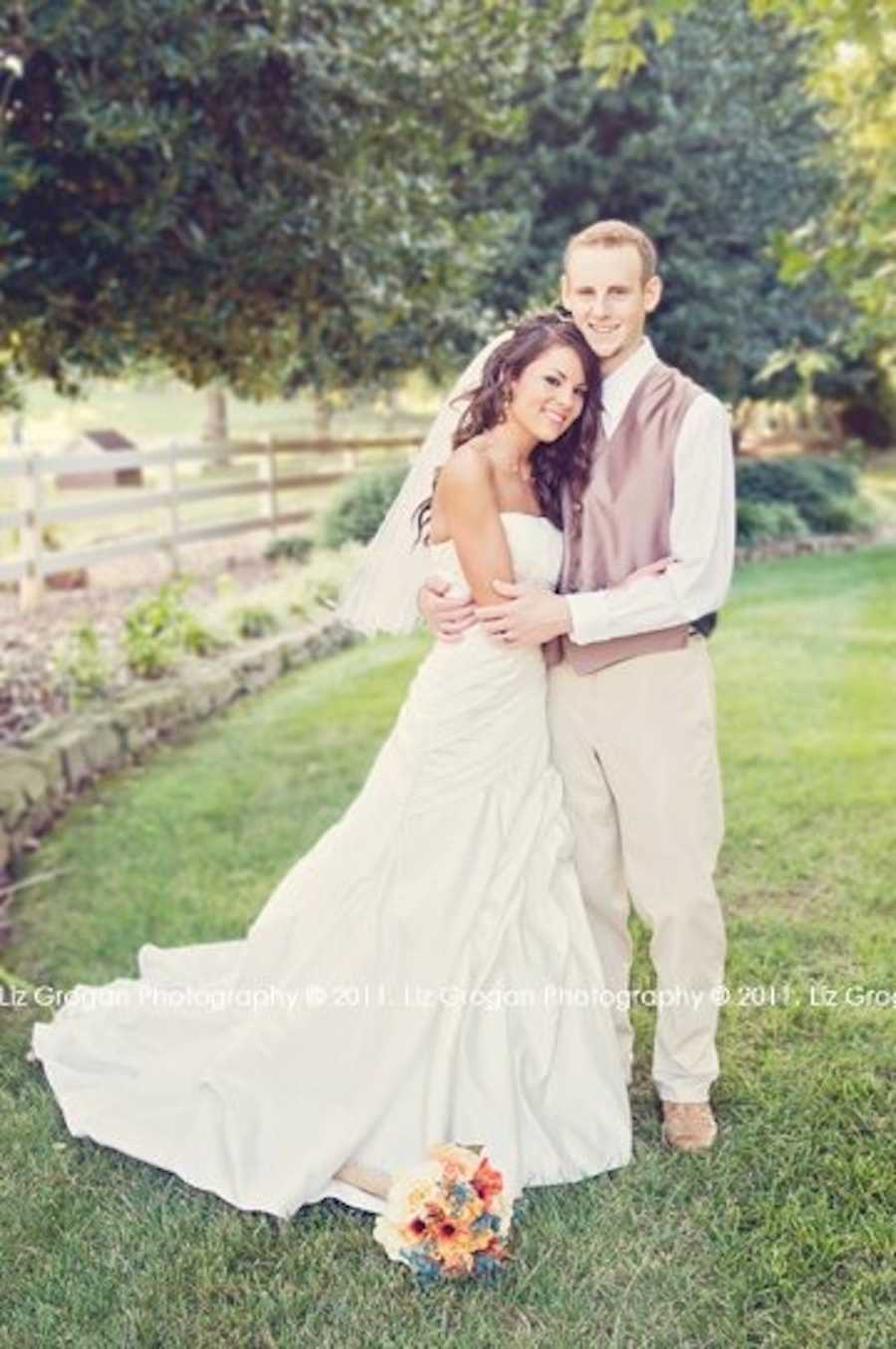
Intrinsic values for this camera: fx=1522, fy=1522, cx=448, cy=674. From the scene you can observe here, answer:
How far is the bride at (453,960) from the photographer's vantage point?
10.9ft

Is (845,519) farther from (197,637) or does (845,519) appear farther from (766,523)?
(197,637)

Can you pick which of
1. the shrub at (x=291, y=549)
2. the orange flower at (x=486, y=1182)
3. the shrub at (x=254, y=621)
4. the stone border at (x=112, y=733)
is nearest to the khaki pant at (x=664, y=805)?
the orange flower at (x=486, y=1182)

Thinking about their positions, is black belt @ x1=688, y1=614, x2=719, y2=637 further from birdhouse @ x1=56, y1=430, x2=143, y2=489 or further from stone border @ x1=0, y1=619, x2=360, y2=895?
birdhouse @ x1=56, y1=430, x2=143, y2=489

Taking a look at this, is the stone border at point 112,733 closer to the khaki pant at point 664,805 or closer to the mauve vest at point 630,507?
the khaki pant at point 664,805

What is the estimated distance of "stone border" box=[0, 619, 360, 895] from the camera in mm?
6004

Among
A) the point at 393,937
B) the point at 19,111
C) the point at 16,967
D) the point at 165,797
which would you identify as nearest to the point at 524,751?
the point at 393,937

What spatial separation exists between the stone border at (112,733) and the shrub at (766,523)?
21.8ft

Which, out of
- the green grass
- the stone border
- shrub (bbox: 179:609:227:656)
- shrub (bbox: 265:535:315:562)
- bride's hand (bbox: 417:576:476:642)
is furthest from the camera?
shrub (bbox: 265:535:315:562)

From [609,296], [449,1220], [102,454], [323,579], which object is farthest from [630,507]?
[102,454]

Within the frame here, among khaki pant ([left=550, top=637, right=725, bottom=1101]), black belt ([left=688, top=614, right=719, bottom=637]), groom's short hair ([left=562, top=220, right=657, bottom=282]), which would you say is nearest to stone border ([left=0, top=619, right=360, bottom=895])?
khaki pant ([left=550, top=637, right=725, bottom=1101])

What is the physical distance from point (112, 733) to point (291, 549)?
275 inches

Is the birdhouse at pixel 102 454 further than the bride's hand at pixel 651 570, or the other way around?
the birdhouse at pixel 102 454

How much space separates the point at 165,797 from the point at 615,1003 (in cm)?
331

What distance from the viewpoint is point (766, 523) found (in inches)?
597
